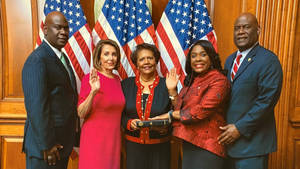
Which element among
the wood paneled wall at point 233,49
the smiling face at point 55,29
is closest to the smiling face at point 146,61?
the smiling face at point 55,29

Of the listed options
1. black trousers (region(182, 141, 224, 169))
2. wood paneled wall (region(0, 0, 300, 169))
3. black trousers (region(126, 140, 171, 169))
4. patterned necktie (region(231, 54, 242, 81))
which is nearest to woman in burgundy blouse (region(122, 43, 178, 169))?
black trousers (region(126, 140, 171, 169))

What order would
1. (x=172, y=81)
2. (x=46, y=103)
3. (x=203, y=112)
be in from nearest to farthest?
1. (x=46, y=103)
2. (x=203, y=112)
3. (x=172, y=81)

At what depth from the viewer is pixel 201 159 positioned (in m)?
1.59

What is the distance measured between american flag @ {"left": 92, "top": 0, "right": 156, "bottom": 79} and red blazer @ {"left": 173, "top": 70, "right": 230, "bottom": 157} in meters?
1.06

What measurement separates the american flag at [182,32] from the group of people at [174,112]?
0.63 metres

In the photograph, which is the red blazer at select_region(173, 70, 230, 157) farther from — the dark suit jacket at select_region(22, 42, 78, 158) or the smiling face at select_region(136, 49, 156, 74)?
the dark suit jacket at select_region(22, 42, 78, 158)

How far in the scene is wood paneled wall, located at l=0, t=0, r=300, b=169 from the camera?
2.46 m

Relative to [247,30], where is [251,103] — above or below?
below

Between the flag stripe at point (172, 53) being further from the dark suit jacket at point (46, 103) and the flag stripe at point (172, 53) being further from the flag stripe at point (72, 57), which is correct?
the dark suit jacket at point (46, 103)

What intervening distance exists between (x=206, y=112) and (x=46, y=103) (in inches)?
43.8

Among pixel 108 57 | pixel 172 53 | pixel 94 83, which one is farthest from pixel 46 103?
pixel 172 53

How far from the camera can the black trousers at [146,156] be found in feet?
6.21

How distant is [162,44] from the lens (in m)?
2.52

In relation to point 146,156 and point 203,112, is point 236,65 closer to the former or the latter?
point 203,112
